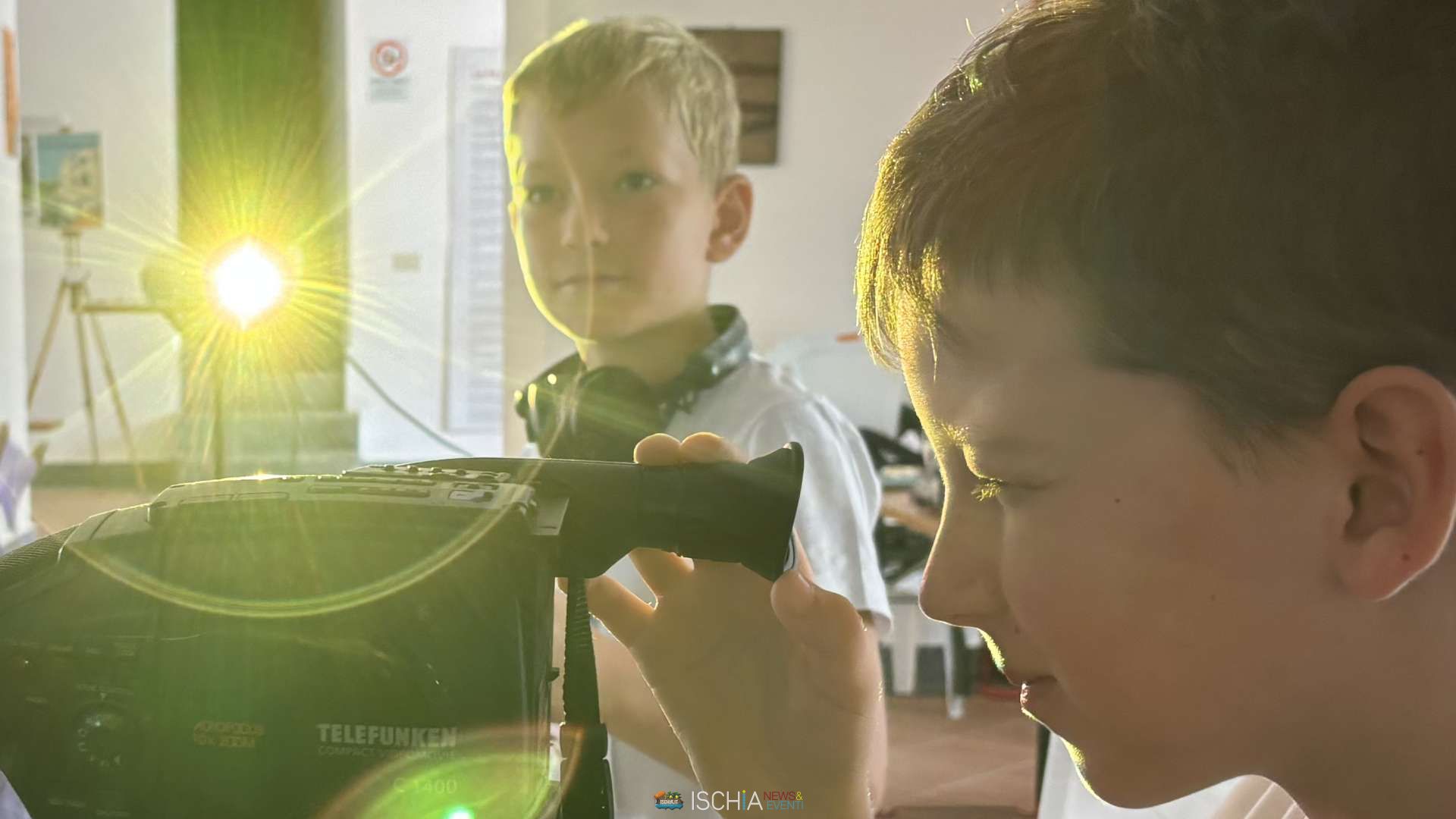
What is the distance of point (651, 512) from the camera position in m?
0.46

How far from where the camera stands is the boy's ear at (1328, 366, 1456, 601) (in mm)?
412

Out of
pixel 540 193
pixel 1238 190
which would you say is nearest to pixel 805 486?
pixel 540 193

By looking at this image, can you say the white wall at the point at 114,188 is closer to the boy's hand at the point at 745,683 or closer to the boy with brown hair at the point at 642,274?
the boy with brown hair at the point at 642,274

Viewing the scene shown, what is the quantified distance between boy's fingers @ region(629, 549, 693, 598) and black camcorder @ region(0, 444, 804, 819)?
0.23 metres

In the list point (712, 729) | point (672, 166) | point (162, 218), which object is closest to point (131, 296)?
point (162, 218)

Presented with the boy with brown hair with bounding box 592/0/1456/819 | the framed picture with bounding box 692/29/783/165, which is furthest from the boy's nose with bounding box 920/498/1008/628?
the framed picture with bounding box 692/29/783/165

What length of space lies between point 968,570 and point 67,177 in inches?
253

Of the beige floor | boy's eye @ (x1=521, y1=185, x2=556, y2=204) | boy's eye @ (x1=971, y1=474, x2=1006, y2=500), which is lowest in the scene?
the beige floor

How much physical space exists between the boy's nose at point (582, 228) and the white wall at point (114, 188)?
5.39 meters

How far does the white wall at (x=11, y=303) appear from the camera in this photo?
3557 millimetres

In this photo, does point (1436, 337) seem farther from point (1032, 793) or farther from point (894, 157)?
point (1032, 793)

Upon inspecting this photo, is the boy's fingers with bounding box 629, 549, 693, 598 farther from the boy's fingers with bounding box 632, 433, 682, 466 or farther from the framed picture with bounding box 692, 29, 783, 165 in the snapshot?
the framed picture with bounding box 692, 29, 783, 165

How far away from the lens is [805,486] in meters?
1.05

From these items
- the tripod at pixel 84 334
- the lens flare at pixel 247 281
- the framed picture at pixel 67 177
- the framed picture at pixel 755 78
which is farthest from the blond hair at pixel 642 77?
the framed picture at pixel 67 177
